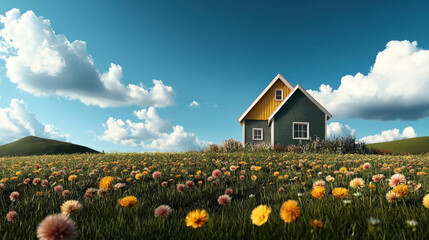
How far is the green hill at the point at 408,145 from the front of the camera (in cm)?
2474

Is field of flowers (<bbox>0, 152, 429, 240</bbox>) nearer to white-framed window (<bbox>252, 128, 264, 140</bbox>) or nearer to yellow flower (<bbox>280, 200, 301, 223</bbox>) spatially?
yellow flower (<bbox>280, 200, 301, 223</bbox>)

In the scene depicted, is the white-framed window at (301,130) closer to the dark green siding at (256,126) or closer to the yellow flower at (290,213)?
the dark green siding at (256,126)

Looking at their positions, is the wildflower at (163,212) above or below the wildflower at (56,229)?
below

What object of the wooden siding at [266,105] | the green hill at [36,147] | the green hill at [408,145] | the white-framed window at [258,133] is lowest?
the green hill at [36,147]

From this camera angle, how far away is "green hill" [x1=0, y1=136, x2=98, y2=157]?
2311 cm

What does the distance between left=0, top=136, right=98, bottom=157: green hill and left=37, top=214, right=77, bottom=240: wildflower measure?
1053 inches

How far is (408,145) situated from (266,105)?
1873 cm

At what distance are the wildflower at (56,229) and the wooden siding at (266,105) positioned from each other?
20.3m

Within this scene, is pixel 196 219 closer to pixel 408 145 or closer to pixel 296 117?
pixel 296 117

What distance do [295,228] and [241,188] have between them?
2.06 m

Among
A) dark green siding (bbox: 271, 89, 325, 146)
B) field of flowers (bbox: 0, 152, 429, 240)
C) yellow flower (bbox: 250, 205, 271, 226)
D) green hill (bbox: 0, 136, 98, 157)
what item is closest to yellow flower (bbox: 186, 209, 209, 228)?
field of flowers (bbox: 0, 152, 429, 240)

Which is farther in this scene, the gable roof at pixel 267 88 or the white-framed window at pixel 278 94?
the white-framed window at pixel 278 94

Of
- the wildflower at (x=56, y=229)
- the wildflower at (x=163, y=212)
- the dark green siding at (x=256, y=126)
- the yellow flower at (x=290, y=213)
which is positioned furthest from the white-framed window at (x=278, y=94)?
the wildflower at (x=56, y=229)

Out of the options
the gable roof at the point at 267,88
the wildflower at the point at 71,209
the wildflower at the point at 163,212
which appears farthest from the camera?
the gable roof at the point at 267,88
